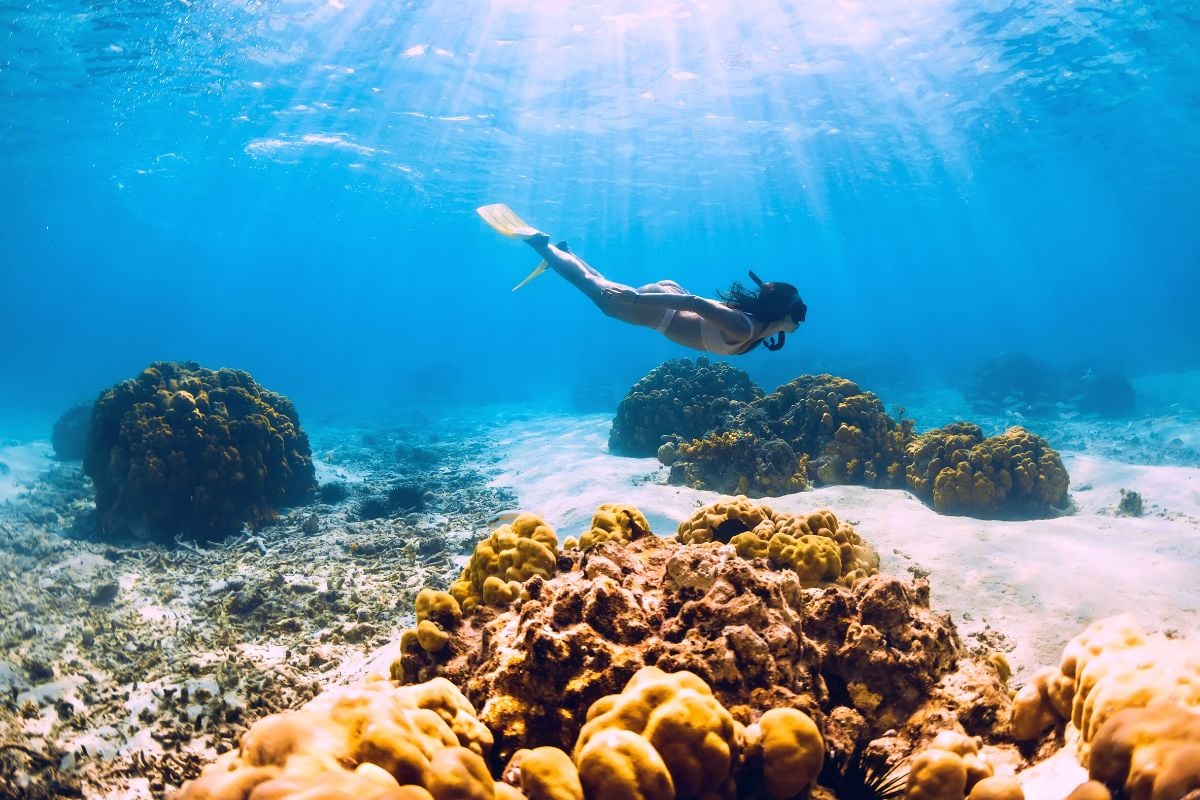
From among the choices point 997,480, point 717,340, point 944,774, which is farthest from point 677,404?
point 944,774

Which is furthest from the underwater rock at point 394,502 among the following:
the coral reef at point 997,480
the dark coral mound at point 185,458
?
the coral reef at point 997,480

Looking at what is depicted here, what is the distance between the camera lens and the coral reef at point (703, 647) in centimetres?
262

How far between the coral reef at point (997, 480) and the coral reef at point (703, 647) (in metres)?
7.09

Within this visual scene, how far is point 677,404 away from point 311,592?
9743 mm

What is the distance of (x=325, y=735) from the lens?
6.68 feet

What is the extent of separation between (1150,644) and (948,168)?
156ft

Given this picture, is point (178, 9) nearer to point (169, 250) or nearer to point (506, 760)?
point (506, 760)

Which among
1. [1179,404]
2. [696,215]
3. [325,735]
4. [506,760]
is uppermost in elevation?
[325,735]

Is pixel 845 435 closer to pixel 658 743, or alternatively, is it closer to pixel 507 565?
pixel 507 565

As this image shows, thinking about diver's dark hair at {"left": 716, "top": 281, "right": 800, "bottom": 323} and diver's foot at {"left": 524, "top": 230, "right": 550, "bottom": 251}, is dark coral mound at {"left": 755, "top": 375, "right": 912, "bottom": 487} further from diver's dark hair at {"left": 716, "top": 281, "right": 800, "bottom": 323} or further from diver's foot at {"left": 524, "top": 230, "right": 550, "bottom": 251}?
diver's dark hair at {"left": 716, "top": 281, "right": 800, "bottom": 323}

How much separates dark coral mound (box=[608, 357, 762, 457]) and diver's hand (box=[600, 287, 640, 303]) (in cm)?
708

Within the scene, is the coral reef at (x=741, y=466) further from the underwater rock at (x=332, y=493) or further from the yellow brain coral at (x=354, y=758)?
the yellow brain coral at (x=354, y=758)

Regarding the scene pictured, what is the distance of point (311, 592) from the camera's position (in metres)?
7.15

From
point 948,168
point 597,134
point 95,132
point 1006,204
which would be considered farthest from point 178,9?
point 1006,204
